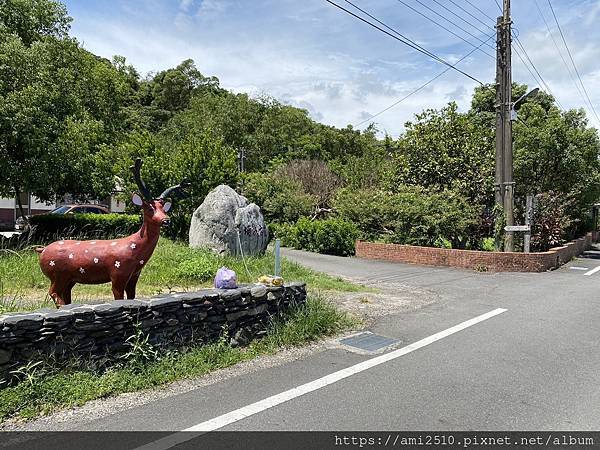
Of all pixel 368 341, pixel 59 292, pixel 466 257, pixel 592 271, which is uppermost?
pixel 59 292

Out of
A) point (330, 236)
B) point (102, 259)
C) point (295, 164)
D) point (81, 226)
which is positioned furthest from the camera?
point (295, 164)

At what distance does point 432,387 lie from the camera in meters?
4.52

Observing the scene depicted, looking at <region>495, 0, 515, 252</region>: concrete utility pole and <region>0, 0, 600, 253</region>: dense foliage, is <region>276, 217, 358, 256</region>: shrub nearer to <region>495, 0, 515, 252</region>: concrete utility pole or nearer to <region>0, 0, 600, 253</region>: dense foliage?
<region>0, 0, 600, 253</region>: dense foliage

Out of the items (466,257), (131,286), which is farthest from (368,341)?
(466,257)

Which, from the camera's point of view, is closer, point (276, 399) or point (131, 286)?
point (276, 399)

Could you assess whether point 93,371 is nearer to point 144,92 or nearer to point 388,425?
point 388,425

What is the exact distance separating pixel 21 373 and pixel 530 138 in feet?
60.3

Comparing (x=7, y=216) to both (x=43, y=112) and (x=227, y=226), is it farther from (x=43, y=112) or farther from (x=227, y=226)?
(x=227, y=226)

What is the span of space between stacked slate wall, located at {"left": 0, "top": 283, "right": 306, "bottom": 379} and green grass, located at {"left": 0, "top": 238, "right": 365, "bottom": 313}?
187cm

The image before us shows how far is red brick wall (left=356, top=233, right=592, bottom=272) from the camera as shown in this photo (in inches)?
538

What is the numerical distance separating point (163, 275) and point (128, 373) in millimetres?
4395

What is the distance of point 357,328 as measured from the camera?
682 cm

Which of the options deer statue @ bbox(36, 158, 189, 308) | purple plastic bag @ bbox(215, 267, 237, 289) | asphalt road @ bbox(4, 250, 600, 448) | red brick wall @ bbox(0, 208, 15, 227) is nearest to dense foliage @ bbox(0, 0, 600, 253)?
deer statue @ bbox(36, 158, 189, 308)

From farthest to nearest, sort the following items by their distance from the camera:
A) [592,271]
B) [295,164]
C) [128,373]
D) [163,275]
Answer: [295,164] → [592,271] → [163,275] → [128,373]
